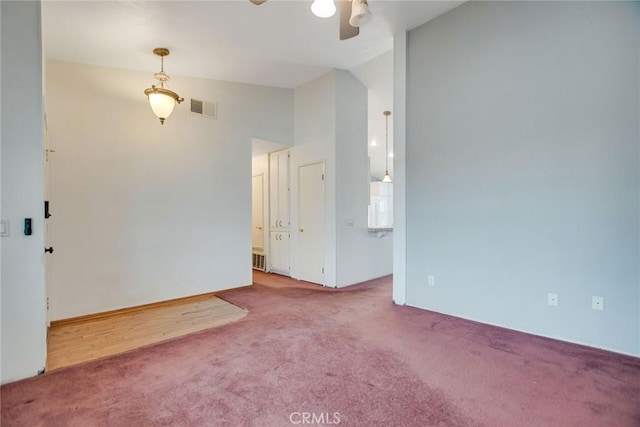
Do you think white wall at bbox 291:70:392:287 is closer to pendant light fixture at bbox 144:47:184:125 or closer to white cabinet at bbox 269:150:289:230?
white cabinet at bbox 269:150:289:230

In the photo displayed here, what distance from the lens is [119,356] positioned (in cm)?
235

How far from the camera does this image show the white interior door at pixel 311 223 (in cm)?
471

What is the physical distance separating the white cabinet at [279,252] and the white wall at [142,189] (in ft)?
2.98

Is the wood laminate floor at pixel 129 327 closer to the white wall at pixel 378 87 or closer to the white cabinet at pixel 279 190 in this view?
the white cabinet at pixel 279 190

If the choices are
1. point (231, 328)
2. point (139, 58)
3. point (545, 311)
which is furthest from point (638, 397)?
point (139, 58)

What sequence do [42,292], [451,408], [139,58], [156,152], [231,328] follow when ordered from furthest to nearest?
[156,152], [139,58], [231,328], [42,292], [451,408]

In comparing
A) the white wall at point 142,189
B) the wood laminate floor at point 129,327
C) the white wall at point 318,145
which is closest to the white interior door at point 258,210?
the white wall at point 318,145

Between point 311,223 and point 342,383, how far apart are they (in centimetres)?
310

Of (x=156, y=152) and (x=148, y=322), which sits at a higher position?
(x=156, y=152)

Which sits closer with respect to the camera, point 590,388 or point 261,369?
point 590,388

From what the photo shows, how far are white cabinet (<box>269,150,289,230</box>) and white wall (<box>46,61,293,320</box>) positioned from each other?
0.75 meters

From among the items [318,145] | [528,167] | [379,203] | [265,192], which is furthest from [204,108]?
[379,203]

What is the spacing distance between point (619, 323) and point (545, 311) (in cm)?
47

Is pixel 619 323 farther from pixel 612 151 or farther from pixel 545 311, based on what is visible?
pixel 612 151
